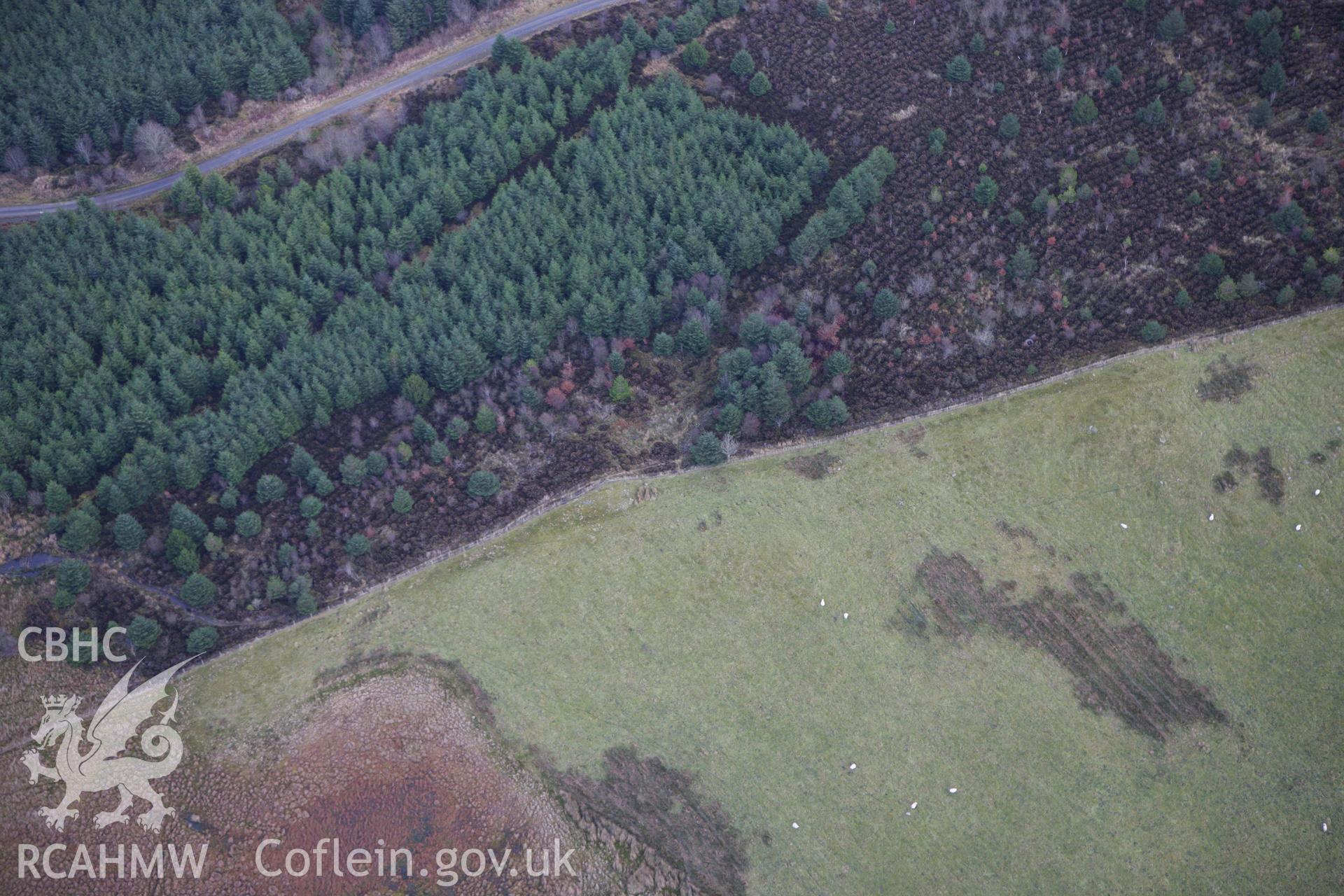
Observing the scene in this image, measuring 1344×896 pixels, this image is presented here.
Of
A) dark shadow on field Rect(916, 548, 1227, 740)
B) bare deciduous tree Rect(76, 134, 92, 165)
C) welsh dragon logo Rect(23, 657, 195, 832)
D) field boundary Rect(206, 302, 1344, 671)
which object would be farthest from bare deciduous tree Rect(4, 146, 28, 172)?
dark shadow on field Rect(916, 548, 1227, 740)

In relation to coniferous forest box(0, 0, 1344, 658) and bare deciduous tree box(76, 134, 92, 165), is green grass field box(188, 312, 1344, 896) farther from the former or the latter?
bare deciduous tree box(76, 134, 92, 165)

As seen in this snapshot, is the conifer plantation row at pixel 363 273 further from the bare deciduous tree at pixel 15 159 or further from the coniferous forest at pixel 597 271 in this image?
the bare deciduous tree at pixel 15 159

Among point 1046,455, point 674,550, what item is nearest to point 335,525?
point 674,550

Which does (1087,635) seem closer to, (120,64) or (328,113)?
(328,113)

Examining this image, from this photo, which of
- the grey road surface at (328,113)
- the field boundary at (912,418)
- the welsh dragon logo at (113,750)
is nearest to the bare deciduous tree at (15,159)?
the grey road surface at (328,113)

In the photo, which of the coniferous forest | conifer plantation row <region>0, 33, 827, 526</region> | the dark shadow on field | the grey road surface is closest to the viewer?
the dark shadow on field
